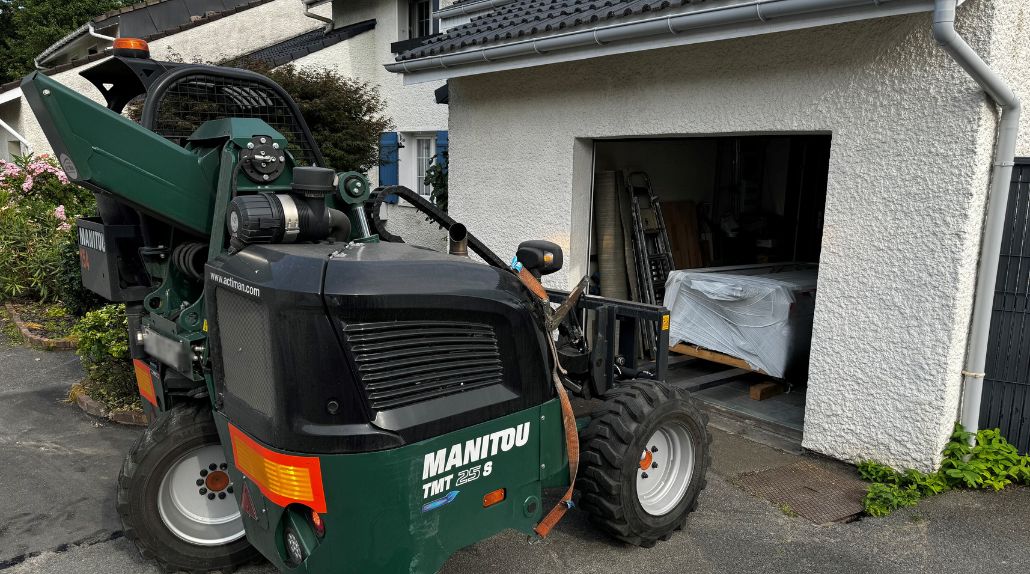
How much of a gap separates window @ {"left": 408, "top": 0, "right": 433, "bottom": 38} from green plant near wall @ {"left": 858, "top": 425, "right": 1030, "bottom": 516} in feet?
34.3

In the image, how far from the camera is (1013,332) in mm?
4770

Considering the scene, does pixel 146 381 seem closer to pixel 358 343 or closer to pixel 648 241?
pixel 358 343

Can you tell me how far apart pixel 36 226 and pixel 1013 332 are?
35.4ft

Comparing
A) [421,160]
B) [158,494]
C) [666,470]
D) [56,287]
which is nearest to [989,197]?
[666,470]

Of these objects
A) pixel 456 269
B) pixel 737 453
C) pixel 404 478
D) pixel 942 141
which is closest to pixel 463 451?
pixel 404 478

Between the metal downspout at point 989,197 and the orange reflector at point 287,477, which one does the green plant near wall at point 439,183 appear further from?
the orange reflector at point 287,477

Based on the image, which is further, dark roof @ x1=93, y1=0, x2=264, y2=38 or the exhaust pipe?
dark roof @ x1=93, y1=0, x2=264, y2=38

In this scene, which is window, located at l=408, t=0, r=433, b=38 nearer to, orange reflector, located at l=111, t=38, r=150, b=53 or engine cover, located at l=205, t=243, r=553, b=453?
orange reflector, located at l=111, t=38, r=150, b=53

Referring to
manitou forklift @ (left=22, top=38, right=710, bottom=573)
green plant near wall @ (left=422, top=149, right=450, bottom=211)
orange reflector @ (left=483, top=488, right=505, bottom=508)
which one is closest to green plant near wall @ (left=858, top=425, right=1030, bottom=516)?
manitou forklift @ (left=22, top=38, right=710, bottom=573)

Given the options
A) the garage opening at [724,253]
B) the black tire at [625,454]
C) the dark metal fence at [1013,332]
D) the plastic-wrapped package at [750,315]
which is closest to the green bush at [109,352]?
the black tire at [625,454]

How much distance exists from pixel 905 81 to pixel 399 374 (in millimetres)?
3615

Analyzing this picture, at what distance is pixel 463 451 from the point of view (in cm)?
295

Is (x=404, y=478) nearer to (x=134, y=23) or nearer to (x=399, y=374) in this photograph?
(x=399, y=374)

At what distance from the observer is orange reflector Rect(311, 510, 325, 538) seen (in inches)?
106
